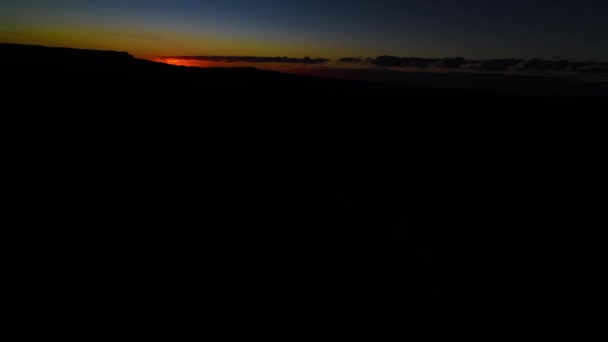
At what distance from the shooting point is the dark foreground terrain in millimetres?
8133

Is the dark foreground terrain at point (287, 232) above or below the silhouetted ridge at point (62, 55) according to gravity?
below

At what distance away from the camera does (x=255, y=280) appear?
927 cm

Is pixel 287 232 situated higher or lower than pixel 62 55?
lower

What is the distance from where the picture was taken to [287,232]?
11734 millimetres

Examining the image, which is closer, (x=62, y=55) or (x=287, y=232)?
(x=287, y=232)

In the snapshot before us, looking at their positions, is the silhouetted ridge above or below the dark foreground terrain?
above

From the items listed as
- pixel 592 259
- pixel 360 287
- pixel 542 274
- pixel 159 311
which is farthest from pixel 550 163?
pixel 159 311

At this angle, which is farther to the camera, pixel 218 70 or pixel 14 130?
pixel 218 70

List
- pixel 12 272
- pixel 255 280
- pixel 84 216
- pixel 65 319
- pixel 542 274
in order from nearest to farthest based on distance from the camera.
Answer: pixel 65 319
pixel 12 272
pixel 255 280
pixel 542 274
pixel 84 216

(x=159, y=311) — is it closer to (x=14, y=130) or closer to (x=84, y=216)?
(x=84, y=216)

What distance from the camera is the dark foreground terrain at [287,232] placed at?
8.13m

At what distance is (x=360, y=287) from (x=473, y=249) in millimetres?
4607

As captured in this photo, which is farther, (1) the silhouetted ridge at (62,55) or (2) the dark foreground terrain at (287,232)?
(1) the silhouetted ridge at (62,55)

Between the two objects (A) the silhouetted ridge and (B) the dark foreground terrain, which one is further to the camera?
(A) the silhouetted ridge
